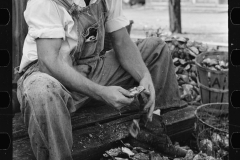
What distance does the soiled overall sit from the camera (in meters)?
2.16

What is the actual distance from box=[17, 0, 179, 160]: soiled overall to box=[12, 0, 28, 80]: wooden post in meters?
0.74

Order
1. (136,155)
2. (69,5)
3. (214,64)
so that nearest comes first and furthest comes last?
1. (69,5)
2. (136,155)
3. (214,64)

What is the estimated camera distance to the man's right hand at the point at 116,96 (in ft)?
7.66

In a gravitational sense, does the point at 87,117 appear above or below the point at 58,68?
below

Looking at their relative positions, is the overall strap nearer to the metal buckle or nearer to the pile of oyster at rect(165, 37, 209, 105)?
the metal buckle

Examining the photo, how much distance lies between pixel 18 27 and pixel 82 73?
0.95m

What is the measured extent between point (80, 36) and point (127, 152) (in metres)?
0.98

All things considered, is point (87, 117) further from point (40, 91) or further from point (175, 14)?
point (175, 14)

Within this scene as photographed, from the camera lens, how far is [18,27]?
3318 mm

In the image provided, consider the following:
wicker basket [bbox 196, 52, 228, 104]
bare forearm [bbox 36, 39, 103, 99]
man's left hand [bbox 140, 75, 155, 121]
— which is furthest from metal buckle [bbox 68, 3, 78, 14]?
A: wicker basket [bbox 196, 52, 228, 104]

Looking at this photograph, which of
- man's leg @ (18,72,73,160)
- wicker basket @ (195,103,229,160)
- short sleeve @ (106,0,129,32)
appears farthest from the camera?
wicker basket @ (195,103,229,160)
